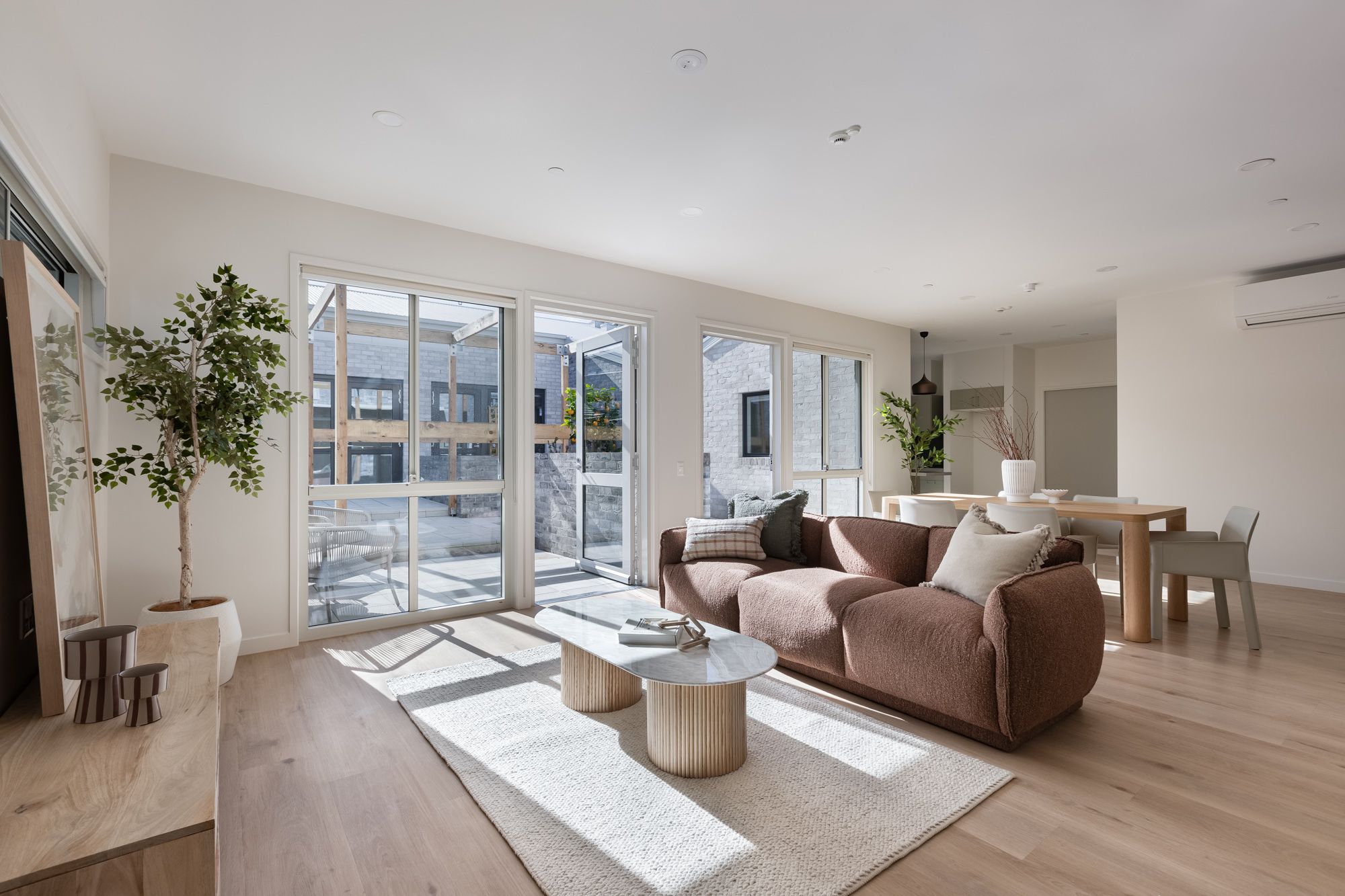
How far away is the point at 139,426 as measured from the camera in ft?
10.6

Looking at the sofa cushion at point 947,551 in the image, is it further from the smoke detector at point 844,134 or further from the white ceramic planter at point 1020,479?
the smoke detector at point 844,134

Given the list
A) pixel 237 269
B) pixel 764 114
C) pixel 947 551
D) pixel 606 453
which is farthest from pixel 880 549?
pixel 237 269

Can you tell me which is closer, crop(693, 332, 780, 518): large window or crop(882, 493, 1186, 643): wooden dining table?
crop(882, 493, 1186, 643): wooden dining table

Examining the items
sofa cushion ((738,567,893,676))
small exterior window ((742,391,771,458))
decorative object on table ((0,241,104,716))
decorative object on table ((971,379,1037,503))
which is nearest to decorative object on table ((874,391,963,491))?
decorative object on table ((971,379,1037,503))

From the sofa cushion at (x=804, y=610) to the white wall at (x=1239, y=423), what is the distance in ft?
13.9

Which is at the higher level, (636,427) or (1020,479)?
(636,427)

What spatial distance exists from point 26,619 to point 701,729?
1.85 metres

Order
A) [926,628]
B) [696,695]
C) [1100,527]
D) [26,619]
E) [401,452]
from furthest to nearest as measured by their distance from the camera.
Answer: [1100,527]
[401,452]
[926,628]
[696,695]
[26,619]

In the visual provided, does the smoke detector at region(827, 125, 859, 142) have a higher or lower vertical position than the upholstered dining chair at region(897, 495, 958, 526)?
higher

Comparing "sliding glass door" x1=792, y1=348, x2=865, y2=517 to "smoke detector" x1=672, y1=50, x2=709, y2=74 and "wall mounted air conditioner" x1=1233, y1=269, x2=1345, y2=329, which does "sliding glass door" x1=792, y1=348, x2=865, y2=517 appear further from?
"smoke detector" x1=672, y1=50, x2=709, y2=74

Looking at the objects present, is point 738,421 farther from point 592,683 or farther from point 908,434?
point 592,683

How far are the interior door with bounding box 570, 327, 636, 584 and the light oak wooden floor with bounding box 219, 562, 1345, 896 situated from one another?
7.73 ft

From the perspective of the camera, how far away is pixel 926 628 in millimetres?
2527

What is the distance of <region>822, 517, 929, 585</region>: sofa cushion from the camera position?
11.1ft
